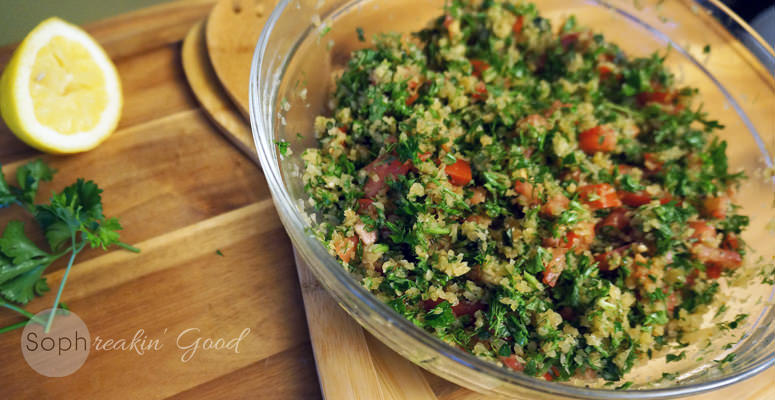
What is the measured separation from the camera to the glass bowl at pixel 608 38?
1356mm

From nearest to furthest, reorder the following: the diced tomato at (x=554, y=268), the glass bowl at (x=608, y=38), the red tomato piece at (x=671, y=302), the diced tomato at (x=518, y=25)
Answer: the glass bowl at (x=608, y=38), the diced tomato at (x=554, y=268), the red tomato piece at (x=671, y=302), the diced tomato at (x=518, y=25)

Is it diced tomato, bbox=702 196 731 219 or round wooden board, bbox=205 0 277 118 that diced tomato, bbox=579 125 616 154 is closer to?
diced tomato, bbox=702 196 731 219

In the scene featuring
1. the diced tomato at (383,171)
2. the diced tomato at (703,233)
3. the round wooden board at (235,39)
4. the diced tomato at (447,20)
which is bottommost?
the round wooden board at (235,39)

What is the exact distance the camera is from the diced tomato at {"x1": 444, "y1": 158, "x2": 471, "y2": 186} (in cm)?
172

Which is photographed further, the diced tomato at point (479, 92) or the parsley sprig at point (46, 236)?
the diced tomato at point (479, 92)

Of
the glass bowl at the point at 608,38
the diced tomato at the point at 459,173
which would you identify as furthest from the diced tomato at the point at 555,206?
the glass bowl at the point at 608,38

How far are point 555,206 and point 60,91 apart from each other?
1.99 m

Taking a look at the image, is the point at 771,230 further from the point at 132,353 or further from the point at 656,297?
the point at 132,353

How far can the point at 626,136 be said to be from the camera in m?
2.05

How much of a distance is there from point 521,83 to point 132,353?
1.83 metres

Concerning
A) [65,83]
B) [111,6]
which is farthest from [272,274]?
[111,6]

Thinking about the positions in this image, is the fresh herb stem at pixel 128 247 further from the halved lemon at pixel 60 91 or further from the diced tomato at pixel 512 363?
the diced tomato at pixel 512 363

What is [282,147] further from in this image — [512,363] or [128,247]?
[512,363]

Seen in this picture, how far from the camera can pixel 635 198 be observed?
74.8 inches
